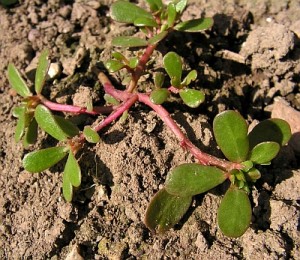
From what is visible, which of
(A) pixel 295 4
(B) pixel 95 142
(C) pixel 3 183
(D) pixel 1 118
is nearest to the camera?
(B) pixel 95 142

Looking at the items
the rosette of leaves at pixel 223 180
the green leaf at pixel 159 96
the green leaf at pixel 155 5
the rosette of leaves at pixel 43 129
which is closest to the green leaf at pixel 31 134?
the rosette of leaves at pixel 43 129

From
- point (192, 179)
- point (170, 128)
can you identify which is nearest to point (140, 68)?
point (170, 128)

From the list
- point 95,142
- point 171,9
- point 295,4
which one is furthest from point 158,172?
point 295,4

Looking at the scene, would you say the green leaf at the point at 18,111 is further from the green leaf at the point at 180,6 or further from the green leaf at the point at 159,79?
the green leaf at the point at 180,6

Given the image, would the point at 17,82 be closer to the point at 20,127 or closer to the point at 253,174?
the point at 20,127

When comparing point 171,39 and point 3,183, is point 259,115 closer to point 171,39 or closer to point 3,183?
point 171,39

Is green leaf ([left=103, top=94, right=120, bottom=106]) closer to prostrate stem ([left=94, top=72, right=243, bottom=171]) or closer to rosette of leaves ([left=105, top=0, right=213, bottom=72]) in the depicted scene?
prostrate stem ([left=94, top=72, right=243, bottom=171])
